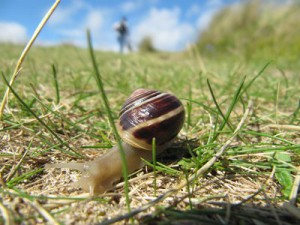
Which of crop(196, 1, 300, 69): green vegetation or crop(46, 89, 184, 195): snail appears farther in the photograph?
crop(196, 1, 300, 69): green vegetation

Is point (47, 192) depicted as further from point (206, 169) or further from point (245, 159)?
point (245, 159)

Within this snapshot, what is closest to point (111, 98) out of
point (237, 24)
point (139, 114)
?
point (139, 114)

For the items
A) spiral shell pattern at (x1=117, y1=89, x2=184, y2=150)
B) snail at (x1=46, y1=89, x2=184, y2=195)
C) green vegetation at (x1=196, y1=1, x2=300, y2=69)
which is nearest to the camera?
snail at (x1=46, y1=89, x2=184, y2=195)

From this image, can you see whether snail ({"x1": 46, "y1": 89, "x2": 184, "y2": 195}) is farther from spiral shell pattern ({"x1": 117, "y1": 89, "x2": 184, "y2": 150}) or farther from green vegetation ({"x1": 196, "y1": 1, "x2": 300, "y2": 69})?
green vegetation ({"x1": 196, "y1": 1, "x2": 300, "y2": 69})

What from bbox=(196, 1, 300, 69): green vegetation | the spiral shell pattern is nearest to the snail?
the spiral shell pattern

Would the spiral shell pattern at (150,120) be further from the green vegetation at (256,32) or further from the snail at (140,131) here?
the green vegetation at (256,32)

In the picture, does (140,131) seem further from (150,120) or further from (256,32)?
(256,32)

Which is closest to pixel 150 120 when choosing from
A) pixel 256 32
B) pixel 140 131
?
pixel 140 131

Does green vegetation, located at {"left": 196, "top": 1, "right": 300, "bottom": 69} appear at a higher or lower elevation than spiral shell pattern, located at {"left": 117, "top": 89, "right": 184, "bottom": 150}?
higher
